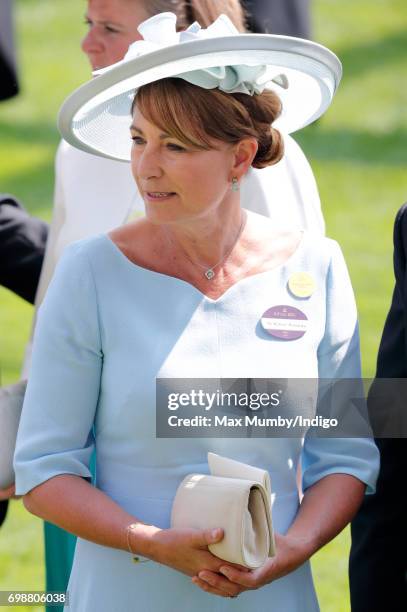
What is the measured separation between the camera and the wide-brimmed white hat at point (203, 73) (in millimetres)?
2992

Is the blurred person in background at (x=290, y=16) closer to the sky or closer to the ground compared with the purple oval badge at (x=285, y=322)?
closer to the sky

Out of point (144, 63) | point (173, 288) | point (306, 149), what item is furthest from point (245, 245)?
point (306, 149)

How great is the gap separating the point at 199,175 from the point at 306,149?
27.5 ft

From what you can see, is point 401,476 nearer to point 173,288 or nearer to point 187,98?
point 173,288

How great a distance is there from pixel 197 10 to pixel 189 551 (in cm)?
172

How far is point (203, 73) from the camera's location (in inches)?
121

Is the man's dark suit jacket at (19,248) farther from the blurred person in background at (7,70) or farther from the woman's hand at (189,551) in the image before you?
the woman's hand at (189,551)

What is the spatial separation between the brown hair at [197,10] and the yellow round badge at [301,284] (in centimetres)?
97

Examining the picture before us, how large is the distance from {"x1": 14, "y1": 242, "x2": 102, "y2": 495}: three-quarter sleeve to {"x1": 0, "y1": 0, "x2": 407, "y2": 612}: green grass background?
9.61 ft

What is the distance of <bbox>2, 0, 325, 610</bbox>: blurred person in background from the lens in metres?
3.92

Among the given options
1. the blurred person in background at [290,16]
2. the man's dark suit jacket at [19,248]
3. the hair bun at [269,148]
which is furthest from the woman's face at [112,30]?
the blurred person in background at [290,16]

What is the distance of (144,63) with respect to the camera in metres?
3.00

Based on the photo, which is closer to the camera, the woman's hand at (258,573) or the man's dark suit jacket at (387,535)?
the woman's hand at (258,573)

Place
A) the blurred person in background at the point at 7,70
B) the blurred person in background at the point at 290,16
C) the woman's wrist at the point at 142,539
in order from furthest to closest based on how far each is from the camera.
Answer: the blurred person in background at the point at 290,16
the blurred person in background at the point at 7,70
the woman's wrist at the point at 142,539
